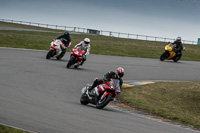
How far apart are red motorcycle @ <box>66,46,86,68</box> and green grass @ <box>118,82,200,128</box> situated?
412cm

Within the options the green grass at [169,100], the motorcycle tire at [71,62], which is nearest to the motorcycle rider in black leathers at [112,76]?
the green grass at [169,100]

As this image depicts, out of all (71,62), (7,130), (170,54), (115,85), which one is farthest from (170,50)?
(7,130)

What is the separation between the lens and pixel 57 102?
11.4 meters

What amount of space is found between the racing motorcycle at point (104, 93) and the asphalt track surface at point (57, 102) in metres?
0.21

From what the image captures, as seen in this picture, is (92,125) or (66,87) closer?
(92,125)

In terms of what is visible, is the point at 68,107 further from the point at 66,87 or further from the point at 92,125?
the point at 66,87

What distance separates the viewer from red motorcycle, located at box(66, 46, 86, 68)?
20328 mm

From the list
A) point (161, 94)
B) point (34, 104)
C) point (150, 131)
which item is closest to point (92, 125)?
point (150, 131)

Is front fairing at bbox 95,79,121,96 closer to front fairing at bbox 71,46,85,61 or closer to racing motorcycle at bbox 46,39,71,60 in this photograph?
front fairing at bbox 71,46,85,61

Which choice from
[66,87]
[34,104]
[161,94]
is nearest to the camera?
[34,104]

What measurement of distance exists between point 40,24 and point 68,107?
66.6 metres

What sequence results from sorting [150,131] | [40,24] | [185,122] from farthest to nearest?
1. [40,24]
2. [185,122]
3. [150,131]

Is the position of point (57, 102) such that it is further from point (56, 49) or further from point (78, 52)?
point (56, 49)

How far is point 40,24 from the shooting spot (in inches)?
2992
